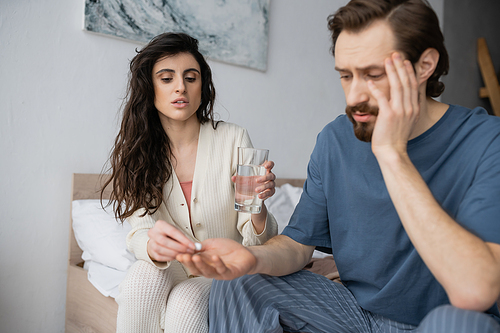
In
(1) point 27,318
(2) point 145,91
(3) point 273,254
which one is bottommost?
(1) point 27,318

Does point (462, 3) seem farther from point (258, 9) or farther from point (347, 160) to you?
point (347, 160)

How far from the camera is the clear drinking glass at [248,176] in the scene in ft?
3.64

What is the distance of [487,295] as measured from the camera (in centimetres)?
70

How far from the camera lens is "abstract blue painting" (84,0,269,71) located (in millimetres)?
1909

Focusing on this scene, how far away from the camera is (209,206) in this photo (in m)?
1.43

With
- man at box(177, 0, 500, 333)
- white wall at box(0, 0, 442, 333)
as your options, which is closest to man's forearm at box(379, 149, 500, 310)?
man at box(177, 0, 500, 333)

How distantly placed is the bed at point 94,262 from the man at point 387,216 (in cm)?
27

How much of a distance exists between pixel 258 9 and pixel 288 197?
1.16 m

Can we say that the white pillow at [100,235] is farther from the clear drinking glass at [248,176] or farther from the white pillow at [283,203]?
the white pillow at [283,203]

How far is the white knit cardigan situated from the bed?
0.72ft

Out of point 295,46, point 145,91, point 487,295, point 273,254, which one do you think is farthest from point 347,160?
point 295,46

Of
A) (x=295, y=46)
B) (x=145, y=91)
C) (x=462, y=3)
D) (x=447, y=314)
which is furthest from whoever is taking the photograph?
(x=462, y=3)

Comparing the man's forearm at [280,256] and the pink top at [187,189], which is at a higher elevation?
the pink top at [187,189]

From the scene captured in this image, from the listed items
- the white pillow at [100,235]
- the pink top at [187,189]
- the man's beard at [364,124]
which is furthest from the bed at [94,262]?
the man's beard at [364,124]
